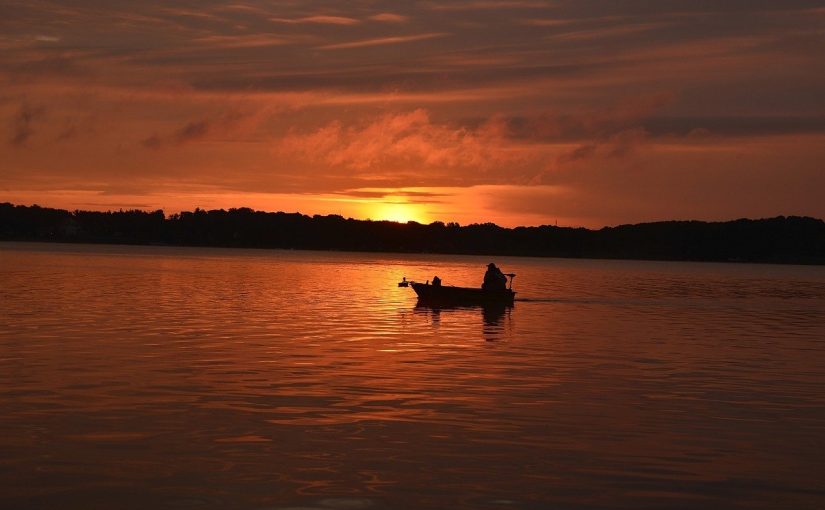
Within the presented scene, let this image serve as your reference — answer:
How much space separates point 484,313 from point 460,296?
451cm

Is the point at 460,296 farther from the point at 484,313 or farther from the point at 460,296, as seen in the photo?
the point at 484,313

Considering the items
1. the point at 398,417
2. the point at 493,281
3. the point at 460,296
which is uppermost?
the point at 493,281

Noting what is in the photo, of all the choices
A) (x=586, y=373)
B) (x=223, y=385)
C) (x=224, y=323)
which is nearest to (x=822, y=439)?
(x=586, y=373)

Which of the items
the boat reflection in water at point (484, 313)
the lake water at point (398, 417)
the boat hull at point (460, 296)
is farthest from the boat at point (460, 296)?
the lake water at point (398, 417)

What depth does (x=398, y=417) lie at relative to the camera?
19891mm

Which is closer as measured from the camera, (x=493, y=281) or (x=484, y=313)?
(x=484, y=313)

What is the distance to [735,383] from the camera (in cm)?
2661

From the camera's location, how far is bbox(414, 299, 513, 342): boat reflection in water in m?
44.1

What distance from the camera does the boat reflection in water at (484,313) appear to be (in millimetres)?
44094

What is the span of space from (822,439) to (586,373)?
988 cm

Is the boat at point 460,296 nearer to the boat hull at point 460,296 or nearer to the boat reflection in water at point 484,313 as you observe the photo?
the boat hull at point 460,296

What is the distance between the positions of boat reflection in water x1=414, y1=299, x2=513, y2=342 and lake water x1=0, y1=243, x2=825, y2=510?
8.62 feet

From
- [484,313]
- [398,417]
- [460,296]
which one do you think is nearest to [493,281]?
[460,296]

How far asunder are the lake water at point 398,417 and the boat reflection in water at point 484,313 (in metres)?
2.63
